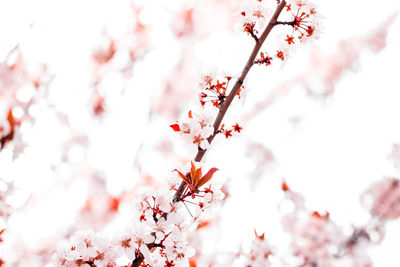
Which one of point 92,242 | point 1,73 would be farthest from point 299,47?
point 1,73

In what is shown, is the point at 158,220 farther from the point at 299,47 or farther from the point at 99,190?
the point at 99,190

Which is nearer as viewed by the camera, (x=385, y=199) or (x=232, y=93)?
(x=232, y=93)

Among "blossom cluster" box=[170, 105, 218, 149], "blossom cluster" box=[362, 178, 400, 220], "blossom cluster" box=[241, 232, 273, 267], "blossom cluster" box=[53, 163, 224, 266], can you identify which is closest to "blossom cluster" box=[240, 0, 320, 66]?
"blossom cluster" box=[170, 105, 218, 149]

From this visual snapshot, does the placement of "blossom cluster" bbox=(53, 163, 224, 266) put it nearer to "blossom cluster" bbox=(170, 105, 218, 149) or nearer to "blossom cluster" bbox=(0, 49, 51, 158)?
"blossom cluster" bbox=(170, 105, 218, 149)

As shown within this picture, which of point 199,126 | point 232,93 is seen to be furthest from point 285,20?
point 199,126

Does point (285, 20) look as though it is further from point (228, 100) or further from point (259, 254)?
point (259, 254)

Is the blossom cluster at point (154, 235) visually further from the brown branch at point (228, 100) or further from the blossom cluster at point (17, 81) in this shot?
the blossom cluster at point (17, 81)

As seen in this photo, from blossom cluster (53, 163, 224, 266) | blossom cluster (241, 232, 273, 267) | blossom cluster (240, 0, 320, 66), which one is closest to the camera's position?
blossom cluster (53, 163, 224, 266)

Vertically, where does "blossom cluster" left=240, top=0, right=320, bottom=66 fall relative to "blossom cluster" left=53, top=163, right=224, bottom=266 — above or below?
above

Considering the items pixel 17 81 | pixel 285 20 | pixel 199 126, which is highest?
pixel 17 81

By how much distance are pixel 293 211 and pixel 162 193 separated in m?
1.95

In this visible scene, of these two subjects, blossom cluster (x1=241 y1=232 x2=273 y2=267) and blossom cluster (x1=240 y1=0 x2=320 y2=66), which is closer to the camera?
blossom cluster (x1=240 y1=0 x2=320 y2=66)

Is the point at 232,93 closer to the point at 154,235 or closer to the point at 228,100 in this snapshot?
the point at 228,100

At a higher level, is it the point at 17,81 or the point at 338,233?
the point at 17,81
